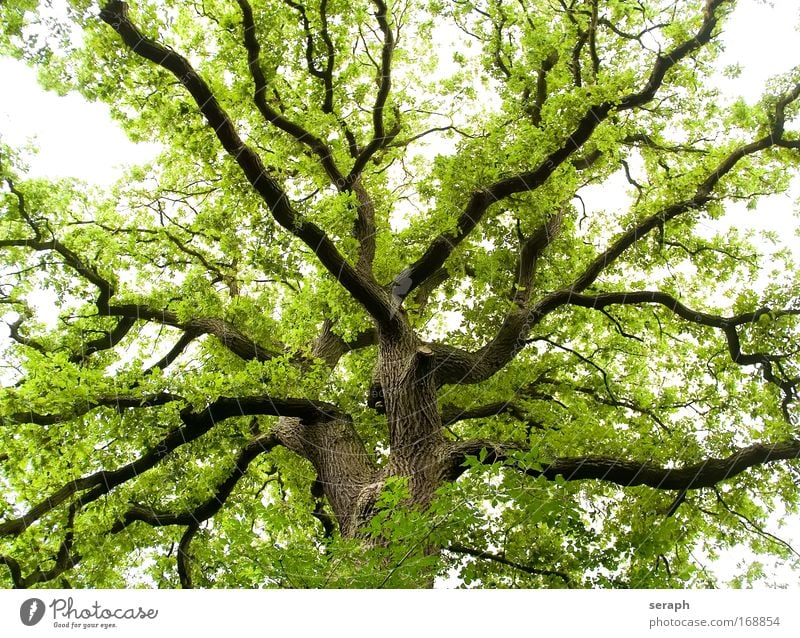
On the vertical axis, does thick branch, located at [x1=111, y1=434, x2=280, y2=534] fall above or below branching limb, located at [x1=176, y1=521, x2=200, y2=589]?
above

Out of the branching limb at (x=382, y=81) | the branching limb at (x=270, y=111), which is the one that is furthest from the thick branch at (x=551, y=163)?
the branching limb at (x=270, y=111)

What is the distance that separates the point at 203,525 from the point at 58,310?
1.87 m

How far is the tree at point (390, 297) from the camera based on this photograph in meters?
3.65

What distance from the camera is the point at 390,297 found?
14.3ft

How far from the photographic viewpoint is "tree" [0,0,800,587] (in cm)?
365

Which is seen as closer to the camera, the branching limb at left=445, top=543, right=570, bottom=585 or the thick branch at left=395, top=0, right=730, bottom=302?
the branching limb at left=445, top=543, right=570, bottom=585

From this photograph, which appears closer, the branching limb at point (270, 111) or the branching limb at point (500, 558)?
the branching limb at point (270, 111)

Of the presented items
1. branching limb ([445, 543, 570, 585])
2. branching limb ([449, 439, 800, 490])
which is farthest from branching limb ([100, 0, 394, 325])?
branching limb ([445, 543, 570, 585])

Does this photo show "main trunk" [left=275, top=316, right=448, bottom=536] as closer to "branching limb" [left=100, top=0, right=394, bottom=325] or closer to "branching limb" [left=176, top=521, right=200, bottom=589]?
"branching limb" [left=100, top=0, right=394, bottom=325]

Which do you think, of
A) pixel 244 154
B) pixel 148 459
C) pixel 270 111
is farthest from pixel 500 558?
pixel 270 111

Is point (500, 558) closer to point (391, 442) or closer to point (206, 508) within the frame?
point (391, 442)

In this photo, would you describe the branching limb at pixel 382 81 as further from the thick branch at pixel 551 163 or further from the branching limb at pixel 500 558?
the branching limb at pixel 500 558

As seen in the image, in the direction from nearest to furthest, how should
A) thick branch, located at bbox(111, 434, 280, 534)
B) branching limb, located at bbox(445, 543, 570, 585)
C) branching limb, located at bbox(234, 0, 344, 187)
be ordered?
1. branching limb, located at bbox(234, 0, 344, 187)
2. branching limb, located at bbox(445, 543, 570, 585)
3. thick branch, located at bbox(111, 434, 280, 534)
